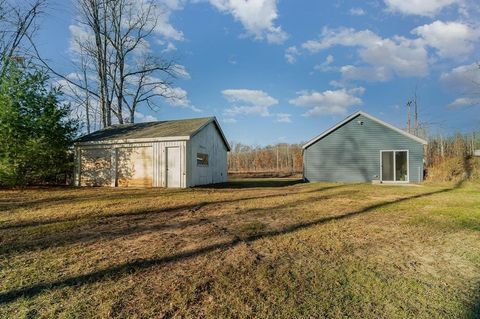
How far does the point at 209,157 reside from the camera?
16578mm

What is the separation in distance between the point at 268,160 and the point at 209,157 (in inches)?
1026

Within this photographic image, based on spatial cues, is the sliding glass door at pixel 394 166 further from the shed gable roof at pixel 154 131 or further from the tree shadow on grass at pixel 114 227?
the tree shadow on grass at pixel 114 227

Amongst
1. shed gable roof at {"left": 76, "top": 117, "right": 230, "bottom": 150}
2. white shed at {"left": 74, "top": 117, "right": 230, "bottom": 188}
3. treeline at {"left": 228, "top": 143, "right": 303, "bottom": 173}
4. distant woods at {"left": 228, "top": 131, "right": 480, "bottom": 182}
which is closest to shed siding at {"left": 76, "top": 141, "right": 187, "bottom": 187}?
white shed at {"left": 74, "top": 117, "right": 230, "bottom": 188}

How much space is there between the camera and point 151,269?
3574 mm

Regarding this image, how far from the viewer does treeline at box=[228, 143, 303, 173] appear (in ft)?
131

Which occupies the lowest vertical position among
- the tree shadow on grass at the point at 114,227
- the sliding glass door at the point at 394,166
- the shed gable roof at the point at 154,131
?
the tree shadow on grass at the point at 114,227

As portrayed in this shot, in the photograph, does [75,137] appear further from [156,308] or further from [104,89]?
[156,308]

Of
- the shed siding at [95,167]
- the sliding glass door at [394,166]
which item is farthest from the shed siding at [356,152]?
the shed siding at [95,167]

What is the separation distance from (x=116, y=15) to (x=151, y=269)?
2614 cm

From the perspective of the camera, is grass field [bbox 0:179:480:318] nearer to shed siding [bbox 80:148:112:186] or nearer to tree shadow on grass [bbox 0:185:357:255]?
tree shadow on grass [bbox 0:185:357:255]

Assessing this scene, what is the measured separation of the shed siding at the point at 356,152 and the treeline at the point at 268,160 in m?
19.4

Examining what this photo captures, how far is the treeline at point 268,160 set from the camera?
3978cm

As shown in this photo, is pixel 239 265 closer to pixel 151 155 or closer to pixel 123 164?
pixel 151 155

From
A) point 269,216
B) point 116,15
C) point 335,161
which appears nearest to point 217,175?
point 335,161
